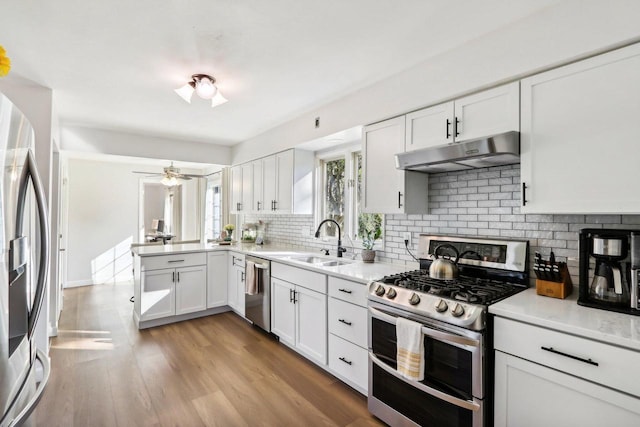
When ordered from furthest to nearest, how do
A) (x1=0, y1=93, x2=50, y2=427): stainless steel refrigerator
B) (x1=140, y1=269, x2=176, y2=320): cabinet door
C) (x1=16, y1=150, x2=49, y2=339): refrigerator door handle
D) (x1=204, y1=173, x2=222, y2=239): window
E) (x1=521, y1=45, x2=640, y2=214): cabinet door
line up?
(x1=204, y1=173, x2=222, y2=239): window, (x1=140, y1=269, x2=176, y2=320): cabinet door, (x1=521, y1=45, x2=640, y2=214): cabinet door, (x1=16, y1=150, x2=49, y2=339): refrigerator door handle, (x1=0, y1=93, x2=50, y2=427): stainless steel refrigerator

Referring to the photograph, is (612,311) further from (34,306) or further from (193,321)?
(193,321)

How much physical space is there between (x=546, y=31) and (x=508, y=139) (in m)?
0.59

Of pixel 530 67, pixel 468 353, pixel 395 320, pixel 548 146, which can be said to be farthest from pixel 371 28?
pixel 468 353

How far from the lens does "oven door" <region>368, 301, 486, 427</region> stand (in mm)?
1641

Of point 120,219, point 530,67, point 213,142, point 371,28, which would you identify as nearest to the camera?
point 530,67

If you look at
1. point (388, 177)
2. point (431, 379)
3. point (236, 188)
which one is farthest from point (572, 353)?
point (236, 188)

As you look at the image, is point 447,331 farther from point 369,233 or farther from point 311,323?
point 369,233

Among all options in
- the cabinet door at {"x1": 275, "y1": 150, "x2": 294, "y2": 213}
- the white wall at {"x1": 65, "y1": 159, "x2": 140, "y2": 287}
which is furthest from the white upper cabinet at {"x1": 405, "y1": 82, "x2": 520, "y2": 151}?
the white wall at {"x1": 65, "y1": 159, "x2": 140, "y2": 287}

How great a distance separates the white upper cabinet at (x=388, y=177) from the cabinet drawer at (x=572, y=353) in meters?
1.15

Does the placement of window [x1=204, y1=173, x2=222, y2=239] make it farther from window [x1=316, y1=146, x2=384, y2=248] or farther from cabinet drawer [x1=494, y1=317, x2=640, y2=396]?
cabinet drawer [x1=494, y1=317, x2=640, y2=396]

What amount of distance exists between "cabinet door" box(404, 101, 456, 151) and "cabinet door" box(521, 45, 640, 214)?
18.1 inches

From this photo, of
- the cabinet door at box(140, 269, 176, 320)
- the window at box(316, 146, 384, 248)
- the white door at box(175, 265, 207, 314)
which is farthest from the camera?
the white door at box(175, 265, 207, 314)

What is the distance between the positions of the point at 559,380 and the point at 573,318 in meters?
0.28

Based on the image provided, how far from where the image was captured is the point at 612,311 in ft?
5.09
